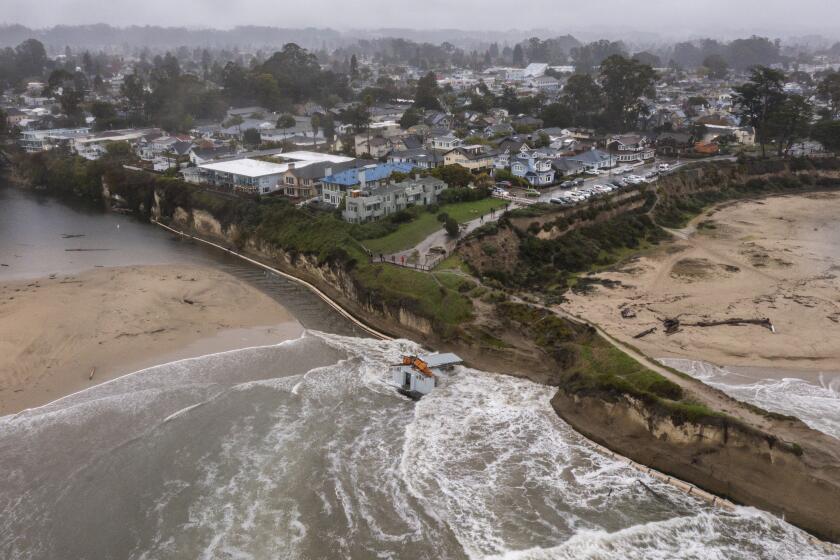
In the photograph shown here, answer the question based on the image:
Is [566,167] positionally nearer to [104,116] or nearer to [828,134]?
[828,134]

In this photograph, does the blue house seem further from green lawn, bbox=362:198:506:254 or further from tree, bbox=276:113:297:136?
tree, bbox=276:113:297:136

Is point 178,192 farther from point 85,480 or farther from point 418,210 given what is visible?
point 85,480

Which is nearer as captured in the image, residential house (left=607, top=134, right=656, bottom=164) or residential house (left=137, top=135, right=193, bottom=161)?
residential house (left=607, top=134, right=656, bottom=164)

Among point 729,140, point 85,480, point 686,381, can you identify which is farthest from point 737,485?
point 729,140

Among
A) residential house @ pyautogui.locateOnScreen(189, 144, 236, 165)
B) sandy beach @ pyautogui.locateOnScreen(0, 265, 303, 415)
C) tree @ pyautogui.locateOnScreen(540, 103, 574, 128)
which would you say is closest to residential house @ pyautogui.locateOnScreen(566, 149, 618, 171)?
tree @ pyautogui.locateOnScreen(540, 103, 574, 128)

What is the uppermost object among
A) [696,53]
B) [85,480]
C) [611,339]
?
[696,53]

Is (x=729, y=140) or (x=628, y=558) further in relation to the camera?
(x=729, y=140)
